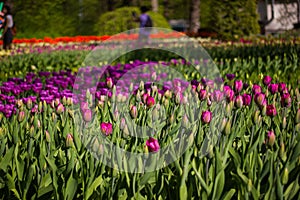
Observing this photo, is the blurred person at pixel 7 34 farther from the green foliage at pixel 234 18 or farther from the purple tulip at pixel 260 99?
the purple tulip at pixel 260 99

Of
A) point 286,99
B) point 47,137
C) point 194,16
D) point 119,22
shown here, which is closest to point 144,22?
point 119,22

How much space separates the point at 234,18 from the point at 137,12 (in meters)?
4.01

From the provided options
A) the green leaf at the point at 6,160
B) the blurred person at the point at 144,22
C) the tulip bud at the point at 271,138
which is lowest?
the green leaf at the point at 6,160

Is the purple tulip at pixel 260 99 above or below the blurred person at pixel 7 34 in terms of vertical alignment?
below

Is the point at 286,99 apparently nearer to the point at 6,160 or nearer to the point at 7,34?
the point at 6,160

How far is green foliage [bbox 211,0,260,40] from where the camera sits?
1755 centimetres

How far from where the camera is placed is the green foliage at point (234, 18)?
691 inches

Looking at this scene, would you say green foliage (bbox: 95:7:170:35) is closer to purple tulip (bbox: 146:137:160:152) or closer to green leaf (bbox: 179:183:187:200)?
purple tulip (bbox: 146:137:160:152)

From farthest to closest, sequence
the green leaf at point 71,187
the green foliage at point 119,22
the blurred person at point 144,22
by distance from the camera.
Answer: the green foliage at point 119,22 → the blurred person at point 144,22 → the green leaf at point 71,187

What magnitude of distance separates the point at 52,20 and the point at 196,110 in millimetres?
28507

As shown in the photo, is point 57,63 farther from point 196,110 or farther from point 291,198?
point 291,198

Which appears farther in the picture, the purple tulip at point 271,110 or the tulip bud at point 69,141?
the purple tulip at point 271,110

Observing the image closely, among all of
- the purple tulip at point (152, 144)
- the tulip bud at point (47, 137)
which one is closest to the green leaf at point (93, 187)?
the purple tulip at point (152, 144)

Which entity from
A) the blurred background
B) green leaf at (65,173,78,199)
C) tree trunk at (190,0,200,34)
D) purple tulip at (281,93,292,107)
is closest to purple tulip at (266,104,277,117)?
purple tulip at (281,93,292,107)
